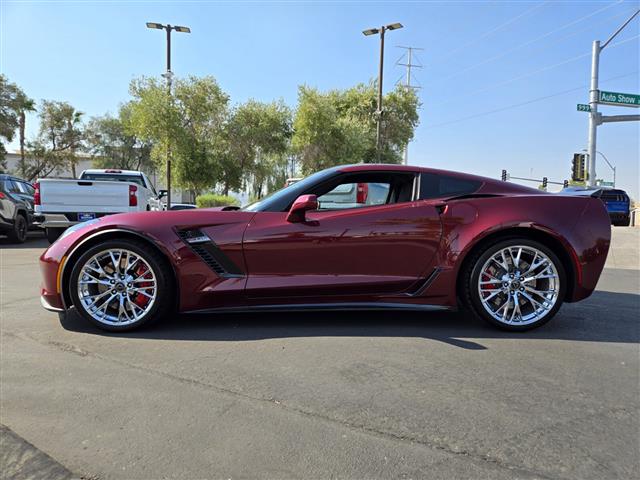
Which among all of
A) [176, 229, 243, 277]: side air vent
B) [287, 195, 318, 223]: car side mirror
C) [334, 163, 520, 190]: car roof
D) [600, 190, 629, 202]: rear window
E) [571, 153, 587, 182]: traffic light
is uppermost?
[571, 153, 587, 182]: traffic light

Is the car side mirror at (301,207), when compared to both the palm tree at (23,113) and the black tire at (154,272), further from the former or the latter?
the palm tree at (23,113)

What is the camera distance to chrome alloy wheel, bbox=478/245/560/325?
378cm

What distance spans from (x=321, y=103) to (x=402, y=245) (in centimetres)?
2708

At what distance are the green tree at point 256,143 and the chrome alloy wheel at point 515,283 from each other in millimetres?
26059

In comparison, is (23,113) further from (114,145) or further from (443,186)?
(443,186)

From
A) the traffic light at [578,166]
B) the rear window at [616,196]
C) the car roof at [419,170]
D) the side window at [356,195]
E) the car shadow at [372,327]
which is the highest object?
the traffic light at [578,166]

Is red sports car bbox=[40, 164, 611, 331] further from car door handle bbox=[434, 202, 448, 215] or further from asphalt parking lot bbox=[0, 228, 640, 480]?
asphalt parking lot bbox=[0, 228, 640, 480]

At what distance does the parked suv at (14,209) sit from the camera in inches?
407

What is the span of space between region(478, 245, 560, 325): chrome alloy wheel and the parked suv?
1050 centimetres

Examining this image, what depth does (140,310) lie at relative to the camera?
3.67 meters

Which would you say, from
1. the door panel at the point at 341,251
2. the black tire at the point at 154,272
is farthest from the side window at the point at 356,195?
the black tire at the point at 154,272

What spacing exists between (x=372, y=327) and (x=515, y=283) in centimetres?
122

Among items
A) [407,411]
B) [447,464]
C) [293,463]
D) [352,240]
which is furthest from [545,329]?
[293,463]

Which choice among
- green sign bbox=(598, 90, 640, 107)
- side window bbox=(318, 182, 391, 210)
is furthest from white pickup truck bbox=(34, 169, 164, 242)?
green sign bbox=(598, 90, 640, 107)
